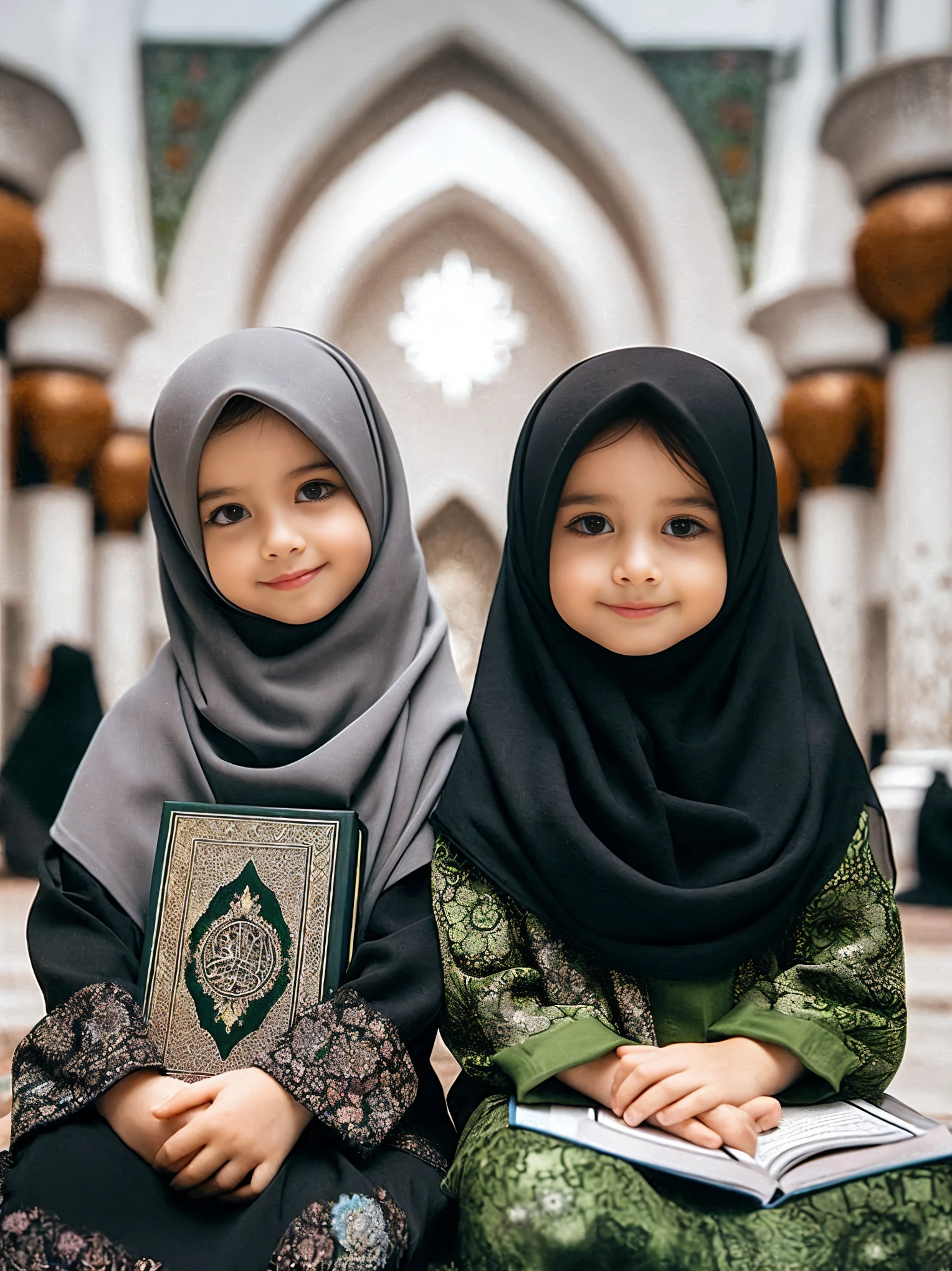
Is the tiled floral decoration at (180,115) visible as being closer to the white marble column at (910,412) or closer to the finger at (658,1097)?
the white marble column at (910,412)

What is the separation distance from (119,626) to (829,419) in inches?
96.4

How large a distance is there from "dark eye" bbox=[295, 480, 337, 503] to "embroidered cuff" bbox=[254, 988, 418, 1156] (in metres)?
0.46

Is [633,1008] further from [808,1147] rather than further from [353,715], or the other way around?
[353,715]

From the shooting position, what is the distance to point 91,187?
12.5 feet

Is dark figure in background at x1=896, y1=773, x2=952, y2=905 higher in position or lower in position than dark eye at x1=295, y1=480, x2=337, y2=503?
lower

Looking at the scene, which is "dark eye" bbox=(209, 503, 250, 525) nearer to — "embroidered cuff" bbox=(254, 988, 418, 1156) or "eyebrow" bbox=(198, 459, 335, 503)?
"eyebrow" bbox=(198, 459, 335, 503)

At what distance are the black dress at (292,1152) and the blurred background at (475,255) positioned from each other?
8.75 ft

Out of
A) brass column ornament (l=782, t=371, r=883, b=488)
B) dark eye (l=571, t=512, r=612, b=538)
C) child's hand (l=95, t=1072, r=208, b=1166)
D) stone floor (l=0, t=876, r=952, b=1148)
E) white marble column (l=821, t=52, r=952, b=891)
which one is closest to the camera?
child's hand (l=95, t=1072, r=208, b=1166)

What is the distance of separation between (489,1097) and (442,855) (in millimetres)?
210

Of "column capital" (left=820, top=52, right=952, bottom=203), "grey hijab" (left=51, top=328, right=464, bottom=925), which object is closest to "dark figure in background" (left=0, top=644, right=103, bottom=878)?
"grey hijab" (left=51, top=328, right=464, bottom=925)

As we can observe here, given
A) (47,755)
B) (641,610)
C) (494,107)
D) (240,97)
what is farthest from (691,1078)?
(240,97)

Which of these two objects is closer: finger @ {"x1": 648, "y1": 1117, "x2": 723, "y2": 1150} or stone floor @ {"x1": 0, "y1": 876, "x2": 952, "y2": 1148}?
finger @ {"x1": 648, "y1": 1117, "x2": 723, "y2": 1150}

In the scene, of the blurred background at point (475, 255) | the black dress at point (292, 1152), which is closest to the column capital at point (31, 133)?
the blurred background at point (475, 255)

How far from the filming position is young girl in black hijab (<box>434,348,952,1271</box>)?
0.96m
